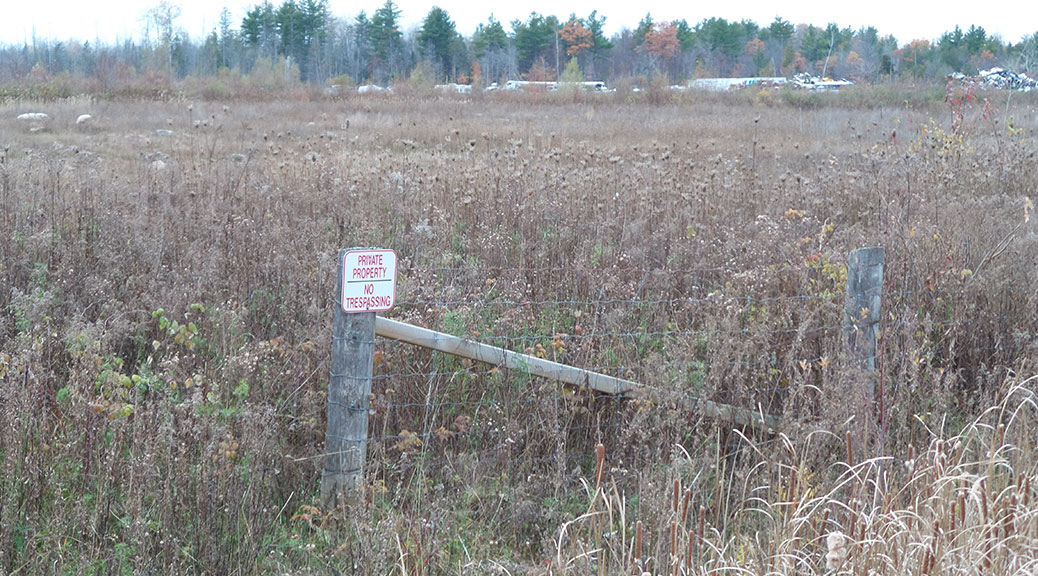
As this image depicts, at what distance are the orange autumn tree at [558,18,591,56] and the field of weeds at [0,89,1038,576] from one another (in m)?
78.7

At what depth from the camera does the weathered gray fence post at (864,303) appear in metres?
4.23

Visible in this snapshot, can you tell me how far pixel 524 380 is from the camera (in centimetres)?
433

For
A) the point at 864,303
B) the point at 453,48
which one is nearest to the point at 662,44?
the point at 453,48

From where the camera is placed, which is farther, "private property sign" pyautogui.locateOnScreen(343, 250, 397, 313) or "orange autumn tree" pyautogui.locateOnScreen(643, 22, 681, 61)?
"orange autumn tree" pyautogui.locateOnScreen(643, 22, 681, 61)

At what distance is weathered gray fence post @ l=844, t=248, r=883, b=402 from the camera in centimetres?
423

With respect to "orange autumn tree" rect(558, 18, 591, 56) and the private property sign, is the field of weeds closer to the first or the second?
the private property sign

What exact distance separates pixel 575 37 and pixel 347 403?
3371 inches

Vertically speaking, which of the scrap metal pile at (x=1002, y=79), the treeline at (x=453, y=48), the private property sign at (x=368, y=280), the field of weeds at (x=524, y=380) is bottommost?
the field of weeds at (x=524, y=380)

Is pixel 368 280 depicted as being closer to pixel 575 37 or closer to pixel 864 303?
pixel 864 303

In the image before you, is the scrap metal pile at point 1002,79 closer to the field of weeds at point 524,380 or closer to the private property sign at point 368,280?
the field of weeds at point 524,380

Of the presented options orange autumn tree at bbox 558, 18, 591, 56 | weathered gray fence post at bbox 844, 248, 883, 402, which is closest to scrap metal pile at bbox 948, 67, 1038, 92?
weathered gray fence post at bbox 844, 248, 883, 402

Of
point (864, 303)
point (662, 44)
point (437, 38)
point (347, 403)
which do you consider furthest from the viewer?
point (662, 44)

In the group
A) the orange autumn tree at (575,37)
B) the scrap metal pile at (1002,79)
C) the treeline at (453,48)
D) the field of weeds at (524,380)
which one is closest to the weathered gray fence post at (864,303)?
the field of weeds at (524,380)

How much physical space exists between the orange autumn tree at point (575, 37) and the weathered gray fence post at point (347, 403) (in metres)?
84.4
